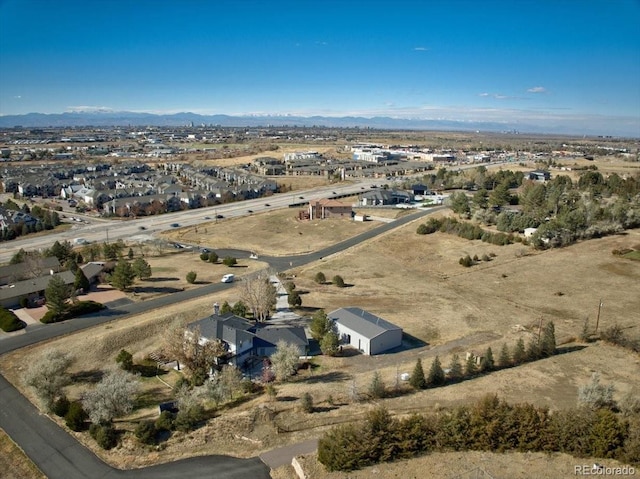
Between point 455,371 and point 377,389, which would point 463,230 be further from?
point 377,389

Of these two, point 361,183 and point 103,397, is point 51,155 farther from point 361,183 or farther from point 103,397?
point 103,397

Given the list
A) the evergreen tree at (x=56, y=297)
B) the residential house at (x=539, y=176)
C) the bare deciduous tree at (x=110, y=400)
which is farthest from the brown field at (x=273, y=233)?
the residential house at (x=539, y=176)

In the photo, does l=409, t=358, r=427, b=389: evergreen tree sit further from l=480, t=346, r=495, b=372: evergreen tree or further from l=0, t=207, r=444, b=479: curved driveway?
l=0, t=207, r=444, b=479: curved driveway

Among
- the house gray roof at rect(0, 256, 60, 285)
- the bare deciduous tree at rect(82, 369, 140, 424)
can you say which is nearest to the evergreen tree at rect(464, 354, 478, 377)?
the bare deciduous tree at rect(82, 369, 140, 424)

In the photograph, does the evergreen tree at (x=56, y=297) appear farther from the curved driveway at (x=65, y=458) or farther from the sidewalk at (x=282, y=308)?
the sidewalk at (x=282, y=308)

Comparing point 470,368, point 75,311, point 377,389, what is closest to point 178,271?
point 75,311

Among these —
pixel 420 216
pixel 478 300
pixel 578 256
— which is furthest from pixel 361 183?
pixel 478 300
